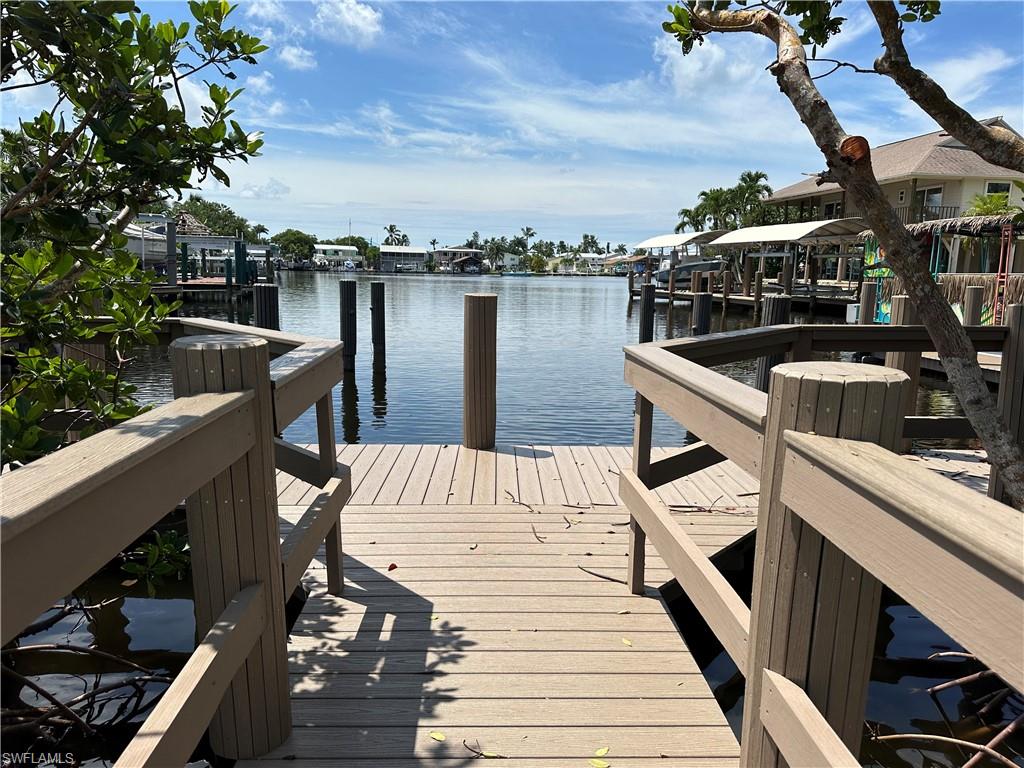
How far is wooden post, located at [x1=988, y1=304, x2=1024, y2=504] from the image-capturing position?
425cm

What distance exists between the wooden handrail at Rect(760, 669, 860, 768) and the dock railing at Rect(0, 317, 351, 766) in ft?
4.08

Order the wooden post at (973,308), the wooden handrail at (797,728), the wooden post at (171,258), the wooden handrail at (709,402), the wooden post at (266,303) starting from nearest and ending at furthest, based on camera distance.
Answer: the wooden handrail at (797,728)
the wooden handrail at (709,402)
the wooden post at (973,308)
the wooden post at (266,303)
the wooden post at (171,258)

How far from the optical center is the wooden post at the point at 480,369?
550 cm

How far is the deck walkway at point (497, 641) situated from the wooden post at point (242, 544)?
133 millimetres

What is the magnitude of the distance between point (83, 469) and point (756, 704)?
59.0 inches

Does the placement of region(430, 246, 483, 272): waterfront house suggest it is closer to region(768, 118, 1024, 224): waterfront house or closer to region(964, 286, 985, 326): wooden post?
region(768, 118, 1024, 224): waterfront house

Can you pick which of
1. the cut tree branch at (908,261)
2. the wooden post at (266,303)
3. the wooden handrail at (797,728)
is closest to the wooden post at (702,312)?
the wooden post at (266,303)

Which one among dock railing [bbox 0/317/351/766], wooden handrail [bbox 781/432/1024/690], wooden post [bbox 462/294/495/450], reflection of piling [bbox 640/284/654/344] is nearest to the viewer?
wooden handrail [bbox 781/432/1024/690]

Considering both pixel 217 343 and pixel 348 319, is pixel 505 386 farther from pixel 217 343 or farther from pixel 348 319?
pixel 217 343

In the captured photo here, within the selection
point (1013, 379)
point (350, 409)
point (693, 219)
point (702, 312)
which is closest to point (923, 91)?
point (1013, 379)

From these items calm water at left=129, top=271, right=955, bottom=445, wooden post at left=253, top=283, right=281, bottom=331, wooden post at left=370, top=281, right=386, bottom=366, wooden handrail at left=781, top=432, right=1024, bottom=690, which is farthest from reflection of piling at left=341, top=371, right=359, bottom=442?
wooden handrail at left=781, top=432, right=1024, bottom=690

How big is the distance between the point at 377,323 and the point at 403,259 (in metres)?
112

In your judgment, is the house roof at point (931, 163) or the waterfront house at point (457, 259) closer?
the house roof at point (931, 163)

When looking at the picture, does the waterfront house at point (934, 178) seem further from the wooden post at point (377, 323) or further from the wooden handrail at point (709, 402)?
the wooden handrail at point (709, 402)
